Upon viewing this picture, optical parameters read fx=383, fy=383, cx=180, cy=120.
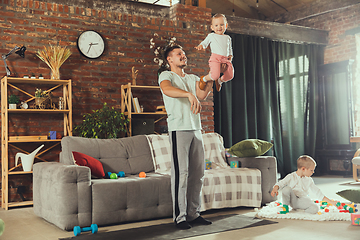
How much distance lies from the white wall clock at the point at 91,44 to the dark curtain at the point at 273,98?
7.12ft

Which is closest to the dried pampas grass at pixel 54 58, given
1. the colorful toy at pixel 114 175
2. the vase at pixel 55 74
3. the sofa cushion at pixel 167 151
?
the vase at pixel 55 74

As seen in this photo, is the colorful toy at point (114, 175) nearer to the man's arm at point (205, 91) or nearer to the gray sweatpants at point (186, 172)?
the gray sweatpants at point (186, 172)

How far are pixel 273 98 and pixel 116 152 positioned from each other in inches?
155

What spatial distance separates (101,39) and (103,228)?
2719 mm

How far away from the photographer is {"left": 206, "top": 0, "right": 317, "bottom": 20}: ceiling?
7.73 m

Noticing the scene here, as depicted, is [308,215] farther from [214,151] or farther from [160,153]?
[160,153]

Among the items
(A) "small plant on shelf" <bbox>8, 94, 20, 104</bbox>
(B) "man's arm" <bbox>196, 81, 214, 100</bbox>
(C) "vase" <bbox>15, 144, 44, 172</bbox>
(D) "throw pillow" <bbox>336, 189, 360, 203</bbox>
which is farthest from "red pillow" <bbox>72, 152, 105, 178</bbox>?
(D) "throw pillow" <bbox>336, 189, 360, 203</bbox>

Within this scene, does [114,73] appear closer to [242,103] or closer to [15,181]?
[15,181]

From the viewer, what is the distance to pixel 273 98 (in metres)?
7.01

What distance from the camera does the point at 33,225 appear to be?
330cm

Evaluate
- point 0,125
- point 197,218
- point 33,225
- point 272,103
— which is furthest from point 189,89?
Answer: point 272,103

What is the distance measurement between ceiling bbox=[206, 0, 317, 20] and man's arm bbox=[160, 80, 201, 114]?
522 cm

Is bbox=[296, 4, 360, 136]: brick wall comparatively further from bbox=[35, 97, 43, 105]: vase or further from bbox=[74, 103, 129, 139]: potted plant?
bbox=[35, 97, 43, 105]: vase

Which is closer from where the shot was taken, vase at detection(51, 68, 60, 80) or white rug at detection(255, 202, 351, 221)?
white rug at detection(255, 202, 351, 221)
